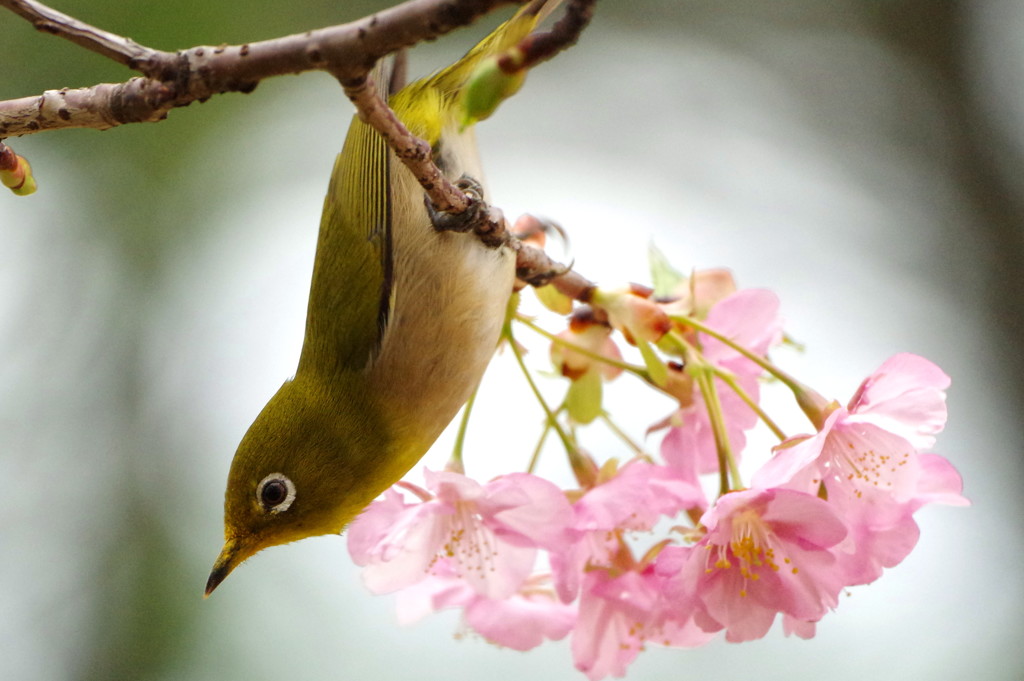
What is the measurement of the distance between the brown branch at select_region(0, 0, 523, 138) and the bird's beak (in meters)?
0.89

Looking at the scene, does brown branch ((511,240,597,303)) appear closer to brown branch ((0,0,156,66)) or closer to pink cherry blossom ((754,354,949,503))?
pink cherry blossom ((754,354,949,503))

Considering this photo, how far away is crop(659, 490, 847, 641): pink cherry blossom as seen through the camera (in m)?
1.46

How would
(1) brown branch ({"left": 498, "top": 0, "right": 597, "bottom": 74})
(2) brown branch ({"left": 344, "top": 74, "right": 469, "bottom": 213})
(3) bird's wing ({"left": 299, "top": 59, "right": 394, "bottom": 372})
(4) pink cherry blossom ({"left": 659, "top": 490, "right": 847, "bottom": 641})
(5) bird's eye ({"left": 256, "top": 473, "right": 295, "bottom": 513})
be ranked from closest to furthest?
(1) brown branch ({"left": 498, "top": 0, "right": 597, "bottom": 74}) → (2) brown branch ({"left": 344, "top": 74, "right": 469, "bottom": 213}) → (4) pink cherry blossom ({"left": 659, "top": 490, "right": 847, "bottom": 641}) → (5) bird's eye ({"left": 256, "top": 473, "right": 295, "bottom": 513}) → (3) bird's wing ({"left": 299, "top": 59, "right": 394, "bottom": 372})

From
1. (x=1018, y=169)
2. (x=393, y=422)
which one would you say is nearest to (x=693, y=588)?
(x=393, y=422)

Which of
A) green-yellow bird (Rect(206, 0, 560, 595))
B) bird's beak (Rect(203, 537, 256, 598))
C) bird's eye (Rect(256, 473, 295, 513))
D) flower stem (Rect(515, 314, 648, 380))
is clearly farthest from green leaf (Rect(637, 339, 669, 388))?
bird's beak (Rect(203, 537, 256, 598))

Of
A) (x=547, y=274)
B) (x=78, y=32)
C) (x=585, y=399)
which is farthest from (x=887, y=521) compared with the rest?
(x=78, y=32)

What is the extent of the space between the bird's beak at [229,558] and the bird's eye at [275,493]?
108 mm

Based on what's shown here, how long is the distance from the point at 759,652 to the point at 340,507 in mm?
4838

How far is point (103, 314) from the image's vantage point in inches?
241

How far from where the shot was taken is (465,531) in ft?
5.70

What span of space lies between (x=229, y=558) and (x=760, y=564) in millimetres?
1036

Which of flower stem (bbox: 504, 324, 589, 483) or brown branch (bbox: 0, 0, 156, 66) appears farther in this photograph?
flower stem (bbox: 504, 324, 589, 483)

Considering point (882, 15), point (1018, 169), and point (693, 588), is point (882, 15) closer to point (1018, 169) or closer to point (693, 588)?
point (1018, 169)

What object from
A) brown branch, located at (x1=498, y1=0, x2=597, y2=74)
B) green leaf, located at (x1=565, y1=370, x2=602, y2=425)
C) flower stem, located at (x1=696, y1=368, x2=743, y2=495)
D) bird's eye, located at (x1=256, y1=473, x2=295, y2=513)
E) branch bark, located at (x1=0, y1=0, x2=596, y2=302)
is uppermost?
branch bark, located at (x1=0, y1=0, x2=596, y2=302)
